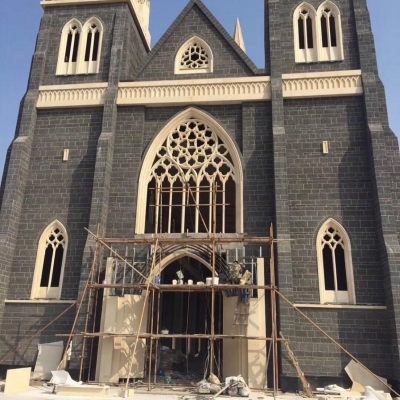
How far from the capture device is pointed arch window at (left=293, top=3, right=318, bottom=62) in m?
17.4

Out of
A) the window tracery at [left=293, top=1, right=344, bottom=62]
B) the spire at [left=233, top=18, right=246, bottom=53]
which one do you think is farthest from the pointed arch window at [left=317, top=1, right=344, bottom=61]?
the spire at [left=233, top=18, right=246, bottom=53]

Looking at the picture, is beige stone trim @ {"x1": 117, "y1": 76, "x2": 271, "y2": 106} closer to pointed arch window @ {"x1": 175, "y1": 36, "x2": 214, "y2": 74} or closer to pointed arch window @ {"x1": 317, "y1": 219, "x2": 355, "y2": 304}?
pointed arch window @ {"x1": 175, "y1": 36, "x2": 214, "y2": 74}

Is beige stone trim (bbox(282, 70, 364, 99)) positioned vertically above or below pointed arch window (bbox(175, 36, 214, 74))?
below

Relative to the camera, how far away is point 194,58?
18156 mm

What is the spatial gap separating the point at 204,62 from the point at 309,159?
572 centimetres

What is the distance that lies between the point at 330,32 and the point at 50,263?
13578mm

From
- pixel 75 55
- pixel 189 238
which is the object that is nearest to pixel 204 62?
pixel 75 55

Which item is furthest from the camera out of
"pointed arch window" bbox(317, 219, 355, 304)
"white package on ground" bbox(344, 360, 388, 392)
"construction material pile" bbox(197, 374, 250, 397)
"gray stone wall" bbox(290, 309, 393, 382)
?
"pointed arch window" bbox(317, 219, 355, 304)

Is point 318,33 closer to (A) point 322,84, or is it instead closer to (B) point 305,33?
(B) point 305,33

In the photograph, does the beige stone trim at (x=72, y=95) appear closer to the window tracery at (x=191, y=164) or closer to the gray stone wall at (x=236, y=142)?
the gray stone wall at (x=236, y=142)

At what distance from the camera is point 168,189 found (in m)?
16.0

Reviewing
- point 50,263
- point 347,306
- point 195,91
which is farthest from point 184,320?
point 195,91

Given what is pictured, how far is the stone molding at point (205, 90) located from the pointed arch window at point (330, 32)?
1112mm

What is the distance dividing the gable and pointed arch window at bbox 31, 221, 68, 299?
667 centimetres
